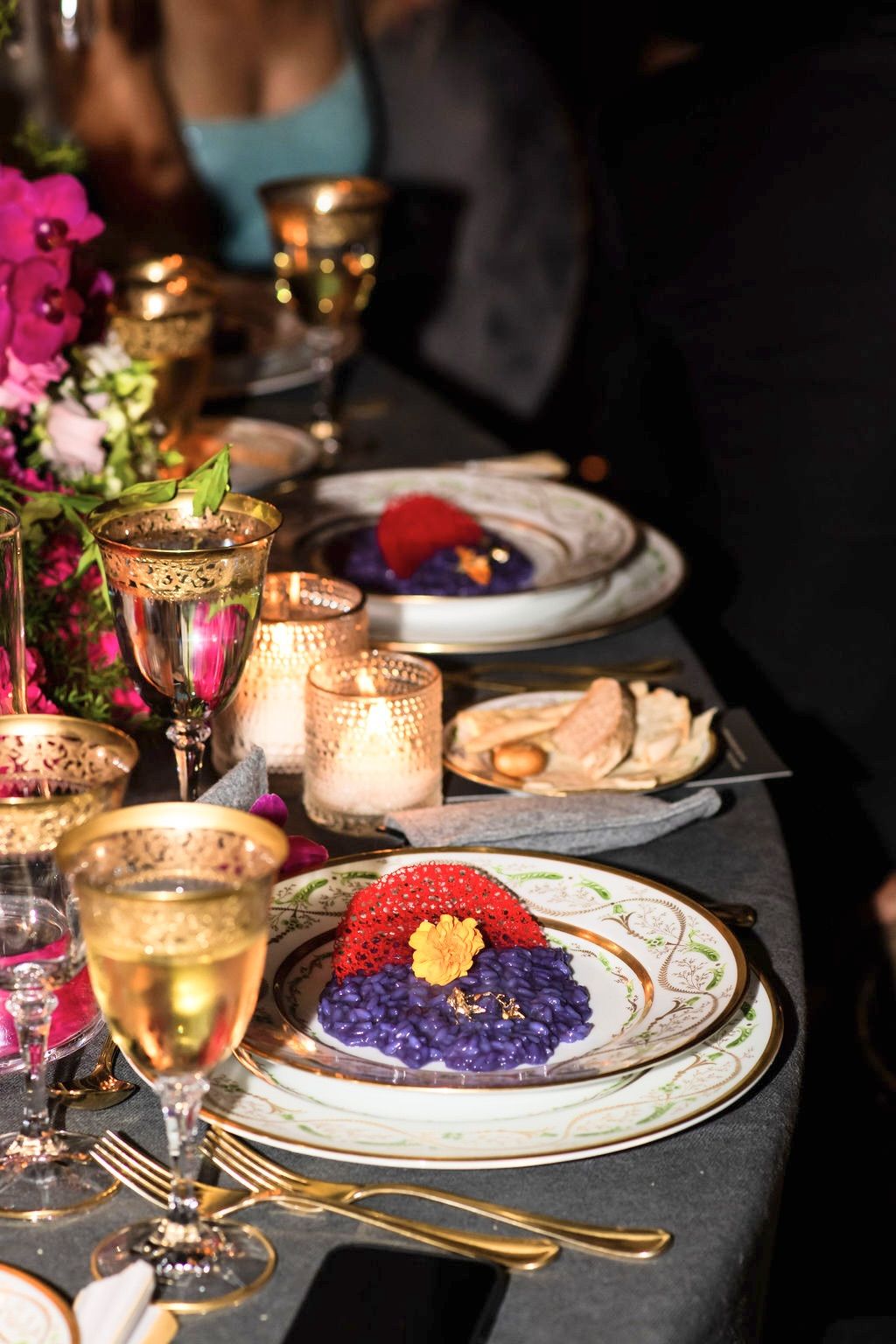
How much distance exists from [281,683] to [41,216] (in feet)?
1.20

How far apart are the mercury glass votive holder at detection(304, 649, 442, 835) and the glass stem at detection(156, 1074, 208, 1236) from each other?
0.37 m

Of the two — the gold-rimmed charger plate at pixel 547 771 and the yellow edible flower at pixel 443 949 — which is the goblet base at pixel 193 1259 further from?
the gold-rimmed charger plate at pixel 547 771

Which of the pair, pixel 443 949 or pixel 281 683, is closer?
pixel 443 949

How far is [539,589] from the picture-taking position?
49.5 inches

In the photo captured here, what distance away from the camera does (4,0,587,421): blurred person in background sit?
141 inches

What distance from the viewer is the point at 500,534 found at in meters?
1.50

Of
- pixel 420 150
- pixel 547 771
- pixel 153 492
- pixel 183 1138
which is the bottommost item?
pixel 420 150

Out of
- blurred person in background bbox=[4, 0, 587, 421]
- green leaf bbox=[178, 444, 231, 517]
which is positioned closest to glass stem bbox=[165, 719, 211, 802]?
green leaf bbox=[178, 444, 231, 517]

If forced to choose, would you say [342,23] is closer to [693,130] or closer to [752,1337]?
[693,130]

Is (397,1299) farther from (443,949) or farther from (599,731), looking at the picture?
(599,731)

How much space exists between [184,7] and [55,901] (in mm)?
3440

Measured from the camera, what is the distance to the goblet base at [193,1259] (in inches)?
23.0

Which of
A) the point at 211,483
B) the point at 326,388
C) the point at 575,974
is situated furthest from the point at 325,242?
the point at 575,974

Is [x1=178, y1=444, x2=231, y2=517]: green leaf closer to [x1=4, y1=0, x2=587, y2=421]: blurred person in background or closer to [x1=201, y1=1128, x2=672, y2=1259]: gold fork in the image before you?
[x1=201, y1=1128, x2=672, y2=1259]: gold fork
